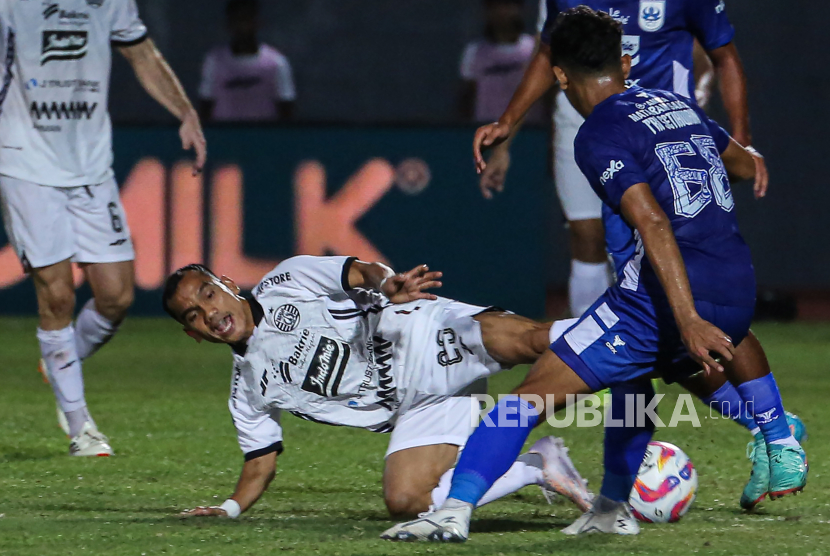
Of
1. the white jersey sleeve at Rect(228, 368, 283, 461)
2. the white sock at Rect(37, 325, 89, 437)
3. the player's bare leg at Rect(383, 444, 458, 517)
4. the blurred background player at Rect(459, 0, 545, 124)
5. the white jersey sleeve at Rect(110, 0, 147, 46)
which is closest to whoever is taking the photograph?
the player's bare leg at Rect(383, 444, 458, 517)

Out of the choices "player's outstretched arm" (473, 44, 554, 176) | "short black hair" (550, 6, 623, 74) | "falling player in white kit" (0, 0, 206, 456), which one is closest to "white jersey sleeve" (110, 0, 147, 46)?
"falling player in white kit" (0, 0, 206, 456)

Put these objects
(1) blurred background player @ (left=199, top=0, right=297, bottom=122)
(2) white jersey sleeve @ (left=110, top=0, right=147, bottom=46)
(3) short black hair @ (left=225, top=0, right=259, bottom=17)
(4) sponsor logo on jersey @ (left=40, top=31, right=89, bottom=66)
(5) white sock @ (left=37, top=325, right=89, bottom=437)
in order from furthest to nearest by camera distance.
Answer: (1) blurred background player @ (left=199, top=0, right=297, bottom=122), (3) short black hair @ (left=225, top=0, right=259, bottom=17), (2) white jersey sleeve @ (left=110, top=0, right=147, bottom=46), (4) sponsor logo on jersey @ (left=40, top=31, right=89, bottom=66), (5) white sock @ (left=37, top=325, right=89, bottom=437)

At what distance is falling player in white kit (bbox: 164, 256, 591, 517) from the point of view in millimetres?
4766

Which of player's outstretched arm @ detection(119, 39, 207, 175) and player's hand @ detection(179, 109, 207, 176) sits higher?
player's outstretched arm @ detection(119, 39, 207, 175)

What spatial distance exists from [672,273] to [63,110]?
337cm

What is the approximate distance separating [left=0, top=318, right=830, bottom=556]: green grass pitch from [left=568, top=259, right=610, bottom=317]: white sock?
0.58m

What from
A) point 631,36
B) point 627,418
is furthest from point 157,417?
point 627,418

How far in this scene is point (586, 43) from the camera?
4.03 metres

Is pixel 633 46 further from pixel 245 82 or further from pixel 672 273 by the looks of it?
pixel 245 82

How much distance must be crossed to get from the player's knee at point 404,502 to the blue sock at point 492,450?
668 mm

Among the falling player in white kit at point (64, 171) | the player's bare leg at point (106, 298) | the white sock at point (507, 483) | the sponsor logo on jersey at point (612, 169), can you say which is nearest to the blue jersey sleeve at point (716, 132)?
the sponsor logo on jersey at point (612, 169)

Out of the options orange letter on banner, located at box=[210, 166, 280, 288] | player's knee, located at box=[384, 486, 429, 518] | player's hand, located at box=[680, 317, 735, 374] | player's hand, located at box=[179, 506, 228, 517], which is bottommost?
orange letter on banner, located at box=[210, 166, 280, 288]

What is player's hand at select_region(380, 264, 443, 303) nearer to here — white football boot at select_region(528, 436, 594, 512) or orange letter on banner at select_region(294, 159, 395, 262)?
white football boot at select_region(528, 436, 594, 512)

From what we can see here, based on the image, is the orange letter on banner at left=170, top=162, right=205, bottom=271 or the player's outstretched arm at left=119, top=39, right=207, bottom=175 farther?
the orange letter on banner at left=170, top=162, right=205, bottom=271
